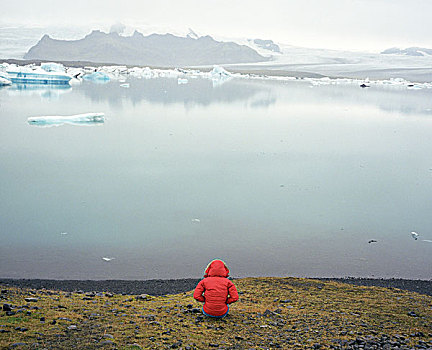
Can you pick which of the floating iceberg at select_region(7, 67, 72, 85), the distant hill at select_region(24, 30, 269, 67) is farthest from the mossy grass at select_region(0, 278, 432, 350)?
the distant hill at select_region(24, 30, 269, 67)

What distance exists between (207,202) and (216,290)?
14.5 ft

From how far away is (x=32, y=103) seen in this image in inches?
968

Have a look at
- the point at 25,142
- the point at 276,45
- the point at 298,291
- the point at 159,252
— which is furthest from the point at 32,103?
the point at 276,45

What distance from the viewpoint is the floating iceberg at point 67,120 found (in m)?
17.3

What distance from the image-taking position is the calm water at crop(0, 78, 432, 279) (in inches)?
244

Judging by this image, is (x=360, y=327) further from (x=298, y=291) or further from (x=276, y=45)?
(x=276, y=45)

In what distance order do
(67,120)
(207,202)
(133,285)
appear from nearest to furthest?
(133,285), (207,202), (67,120)

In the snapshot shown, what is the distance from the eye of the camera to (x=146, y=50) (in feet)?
438

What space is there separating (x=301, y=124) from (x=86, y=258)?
15974mm

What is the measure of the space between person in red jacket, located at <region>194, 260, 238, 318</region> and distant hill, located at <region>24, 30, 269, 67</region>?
370 feet

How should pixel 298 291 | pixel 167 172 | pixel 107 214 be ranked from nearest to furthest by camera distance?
pixel 298 291 < pixel 107 214 < pixel 167 172

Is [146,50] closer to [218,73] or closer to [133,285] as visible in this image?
[218,73]

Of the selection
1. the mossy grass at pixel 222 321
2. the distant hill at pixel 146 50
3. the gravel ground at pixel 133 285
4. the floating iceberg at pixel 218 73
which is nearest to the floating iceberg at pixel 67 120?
the gravel ground at pixel 133 285

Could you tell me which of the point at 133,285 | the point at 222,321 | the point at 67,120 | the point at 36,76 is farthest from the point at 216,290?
the point at 36,76
